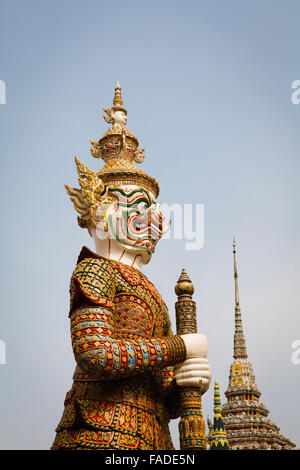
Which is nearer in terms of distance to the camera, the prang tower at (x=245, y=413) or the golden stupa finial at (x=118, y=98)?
the golden stupa finial at (x=118, y=98)

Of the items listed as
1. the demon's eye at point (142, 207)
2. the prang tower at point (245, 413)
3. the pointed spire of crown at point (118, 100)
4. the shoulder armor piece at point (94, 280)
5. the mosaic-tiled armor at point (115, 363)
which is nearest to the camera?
the mosaic-tiled armor at point (115, 363)

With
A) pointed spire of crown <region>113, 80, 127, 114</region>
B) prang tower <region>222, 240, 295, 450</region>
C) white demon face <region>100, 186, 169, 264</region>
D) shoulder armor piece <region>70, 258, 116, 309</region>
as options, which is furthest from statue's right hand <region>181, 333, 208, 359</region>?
prang tower <region>222, 240, 295, 450</region>

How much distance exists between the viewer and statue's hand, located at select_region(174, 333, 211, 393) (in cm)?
666

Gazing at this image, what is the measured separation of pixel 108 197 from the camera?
7.39m

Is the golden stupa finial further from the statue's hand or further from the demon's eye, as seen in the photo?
the statue's hand

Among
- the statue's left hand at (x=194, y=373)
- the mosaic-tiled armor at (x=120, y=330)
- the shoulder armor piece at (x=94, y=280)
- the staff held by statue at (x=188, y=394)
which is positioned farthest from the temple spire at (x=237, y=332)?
the shoulder armor piece at (x=94, y=280)

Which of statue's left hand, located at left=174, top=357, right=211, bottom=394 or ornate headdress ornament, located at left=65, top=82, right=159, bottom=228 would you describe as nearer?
statue's left hand, located at left=174, top=357, right=211, bottom=394

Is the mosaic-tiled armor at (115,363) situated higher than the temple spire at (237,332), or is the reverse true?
the temple spire at (237,332)

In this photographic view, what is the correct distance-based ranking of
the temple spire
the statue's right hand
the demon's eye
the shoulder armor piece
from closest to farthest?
1. the shoulder armor piece
2. the statue's right hand
3. the demon's eye
4. the temple spire

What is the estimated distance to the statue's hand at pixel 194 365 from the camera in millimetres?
6656

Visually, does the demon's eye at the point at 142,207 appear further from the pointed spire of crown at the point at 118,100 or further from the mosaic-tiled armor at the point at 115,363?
the pointed spire of crown at the point at 118,100

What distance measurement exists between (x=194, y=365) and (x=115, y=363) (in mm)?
1096

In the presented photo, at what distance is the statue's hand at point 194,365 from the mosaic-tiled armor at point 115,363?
5.0 inches
